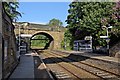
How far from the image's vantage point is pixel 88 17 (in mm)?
38406

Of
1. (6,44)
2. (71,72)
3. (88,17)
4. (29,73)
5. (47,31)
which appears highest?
(88,17)

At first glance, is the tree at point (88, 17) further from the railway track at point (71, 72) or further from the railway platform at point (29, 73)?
the railway platform at point (29, 73)

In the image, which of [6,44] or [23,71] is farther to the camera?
[23,71]

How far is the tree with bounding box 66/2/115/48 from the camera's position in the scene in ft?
120

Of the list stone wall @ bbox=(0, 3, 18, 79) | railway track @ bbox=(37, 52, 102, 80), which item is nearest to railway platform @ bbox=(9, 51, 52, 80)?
stone wall @ bbox=(0, 3, 18, 79)

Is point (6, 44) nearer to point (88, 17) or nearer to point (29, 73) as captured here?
point (29, 73)

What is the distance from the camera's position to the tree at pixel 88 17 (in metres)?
36.6

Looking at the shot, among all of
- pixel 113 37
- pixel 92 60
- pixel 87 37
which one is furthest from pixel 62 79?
pixel 87 37

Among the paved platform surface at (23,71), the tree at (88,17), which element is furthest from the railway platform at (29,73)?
the tree at (88,17)

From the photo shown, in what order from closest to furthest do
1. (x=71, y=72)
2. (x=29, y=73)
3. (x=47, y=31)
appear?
(x=29, y=73) < (x=71, y=72) < (x=47, y=31)

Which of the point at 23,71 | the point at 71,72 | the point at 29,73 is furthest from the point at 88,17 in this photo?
the point at 29,73

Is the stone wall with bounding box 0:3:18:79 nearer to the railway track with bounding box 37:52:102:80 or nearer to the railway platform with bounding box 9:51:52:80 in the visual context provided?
the railway platform with bounding box 9:51:52:80

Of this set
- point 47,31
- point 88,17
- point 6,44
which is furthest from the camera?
point 47,31

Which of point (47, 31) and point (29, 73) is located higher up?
point (47, 31)
